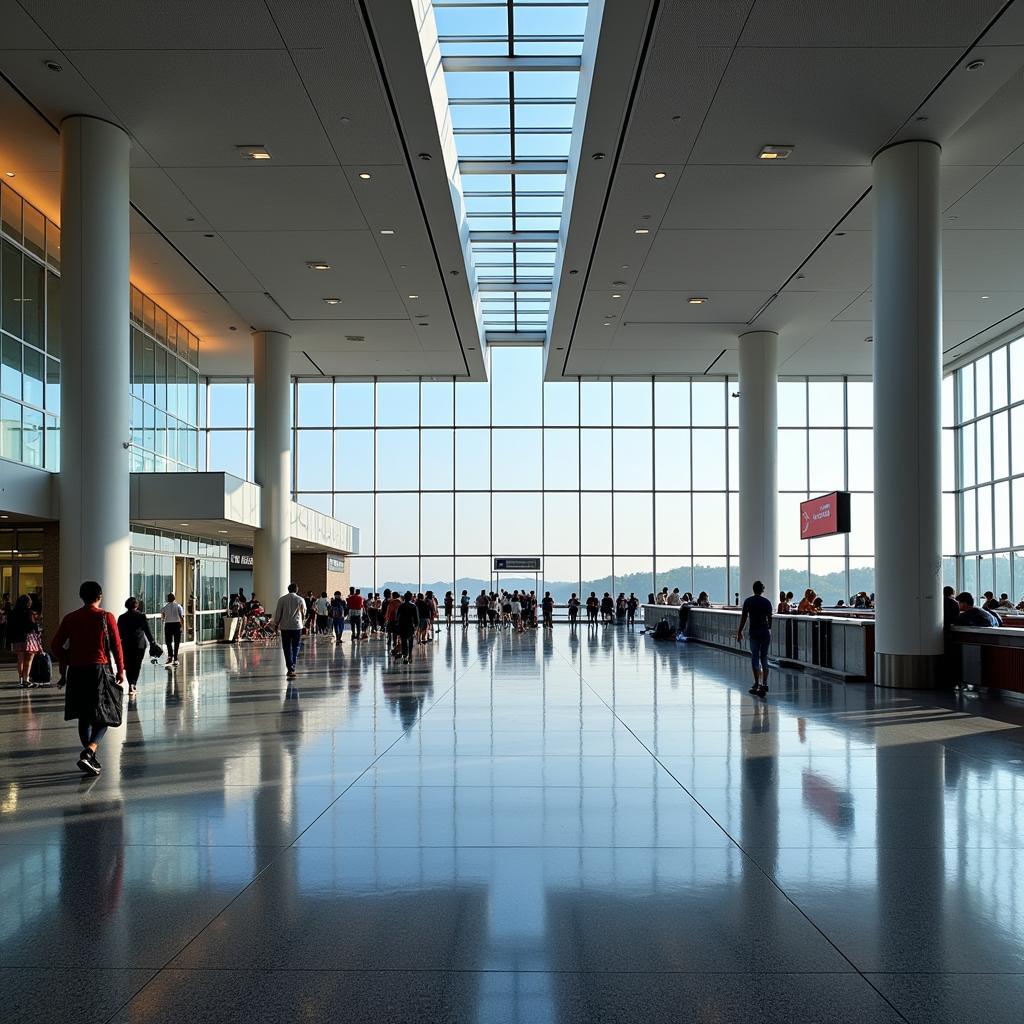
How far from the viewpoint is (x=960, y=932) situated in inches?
182

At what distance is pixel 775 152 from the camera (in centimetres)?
1755

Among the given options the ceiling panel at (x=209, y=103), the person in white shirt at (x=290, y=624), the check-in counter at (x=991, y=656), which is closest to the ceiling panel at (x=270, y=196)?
the ceiling panel at (x=209, y=103)

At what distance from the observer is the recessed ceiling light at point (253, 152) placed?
684 inches

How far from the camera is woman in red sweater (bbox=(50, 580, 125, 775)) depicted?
873 cm

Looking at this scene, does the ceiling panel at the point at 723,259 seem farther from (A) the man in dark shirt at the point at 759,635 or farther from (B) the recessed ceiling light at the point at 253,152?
(A) the man in dark shirt at the point at 759,635

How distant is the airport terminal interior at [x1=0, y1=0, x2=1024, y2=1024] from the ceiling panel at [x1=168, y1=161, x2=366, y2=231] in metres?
0.14

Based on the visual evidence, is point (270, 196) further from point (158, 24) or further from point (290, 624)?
point (290, 624)

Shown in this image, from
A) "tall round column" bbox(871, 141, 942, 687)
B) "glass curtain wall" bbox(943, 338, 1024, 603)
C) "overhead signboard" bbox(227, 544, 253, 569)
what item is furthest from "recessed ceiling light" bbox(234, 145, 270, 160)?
"glass curtain wall" bbox(943, 338, 1024, 603)

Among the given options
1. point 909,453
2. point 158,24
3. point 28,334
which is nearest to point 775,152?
point 909,453

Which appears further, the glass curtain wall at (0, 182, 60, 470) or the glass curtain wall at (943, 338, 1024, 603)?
the glass curtain wall at (943, 338, 1024, 603)

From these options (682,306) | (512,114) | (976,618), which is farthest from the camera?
(682,306)

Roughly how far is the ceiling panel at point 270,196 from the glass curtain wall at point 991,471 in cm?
2329

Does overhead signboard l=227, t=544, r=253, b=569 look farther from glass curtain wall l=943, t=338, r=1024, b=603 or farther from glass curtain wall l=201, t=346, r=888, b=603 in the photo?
glass curtain wall l=943, t=338, r=1024, b=603

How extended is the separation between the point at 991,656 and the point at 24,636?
47.4ft
